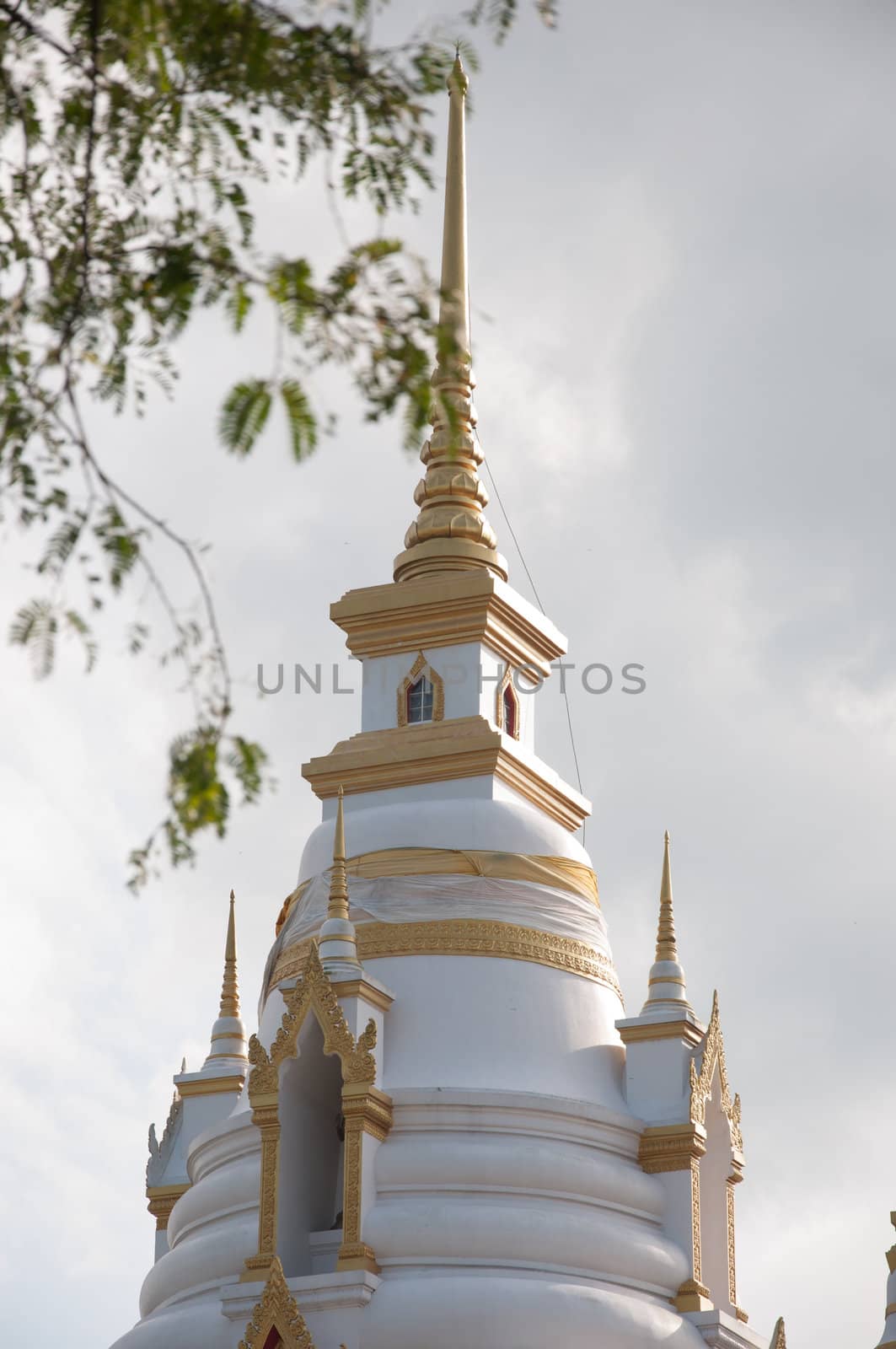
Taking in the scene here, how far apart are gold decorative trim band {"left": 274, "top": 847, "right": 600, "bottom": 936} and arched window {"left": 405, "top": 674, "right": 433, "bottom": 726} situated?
2395mm

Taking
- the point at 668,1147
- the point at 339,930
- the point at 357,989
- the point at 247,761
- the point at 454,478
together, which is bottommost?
the point at 247,761

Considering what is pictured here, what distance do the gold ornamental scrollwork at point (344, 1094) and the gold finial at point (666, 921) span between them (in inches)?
170

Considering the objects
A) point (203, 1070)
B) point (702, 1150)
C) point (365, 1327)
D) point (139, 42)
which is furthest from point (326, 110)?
point (203, 1070)

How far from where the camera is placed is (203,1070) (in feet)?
102

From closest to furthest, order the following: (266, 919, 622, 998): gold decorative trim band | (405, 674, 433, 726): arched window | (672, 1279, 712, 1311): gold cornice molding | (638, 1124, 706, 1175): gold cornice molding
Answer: (672, 1279, 712, 1311): gold cornice molding < (638, 1124, 706, 1175): gold cornice molding < (266, 919, 622, 998): gold decorative trim band < (405, 674, 433, 726): arched window

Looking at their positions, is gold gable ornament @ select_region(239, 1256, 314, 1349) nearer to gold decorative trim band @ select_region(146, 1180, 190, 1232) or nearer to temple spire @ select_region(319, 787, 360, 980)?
temple spire @ select_region(319, 787, 360, 980)

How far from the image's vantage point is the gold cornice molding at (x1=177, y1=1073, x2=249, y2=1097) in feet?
101

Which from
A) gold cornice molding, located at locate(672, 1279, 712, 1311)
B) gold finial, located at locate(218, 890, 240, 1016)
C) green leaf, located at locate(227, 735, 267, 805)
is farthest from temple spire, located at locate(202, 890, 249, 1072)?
green leaf, located at locate(227, 735, 267, 805)

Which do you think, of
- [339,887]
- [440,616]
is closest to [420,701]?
[440,616]

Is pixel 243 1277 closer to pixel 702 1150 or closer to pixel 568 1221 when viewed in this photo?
pixel 568 1221

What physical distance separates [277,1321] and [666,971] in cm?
679

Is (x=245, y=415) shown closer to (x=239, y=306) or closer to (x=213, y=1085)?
(x=239, y=306)

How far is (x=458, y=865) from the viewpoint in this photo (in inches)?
1132

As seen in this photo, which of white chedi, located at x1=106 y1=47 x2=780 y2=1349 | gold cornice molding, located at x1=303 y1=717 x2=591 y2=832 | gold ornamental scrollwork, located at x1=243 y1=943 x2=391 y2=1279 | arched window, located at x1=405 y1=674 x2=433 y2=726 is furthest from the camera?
arched window, located at x1=405 y1=674 x2=433 y2=726
